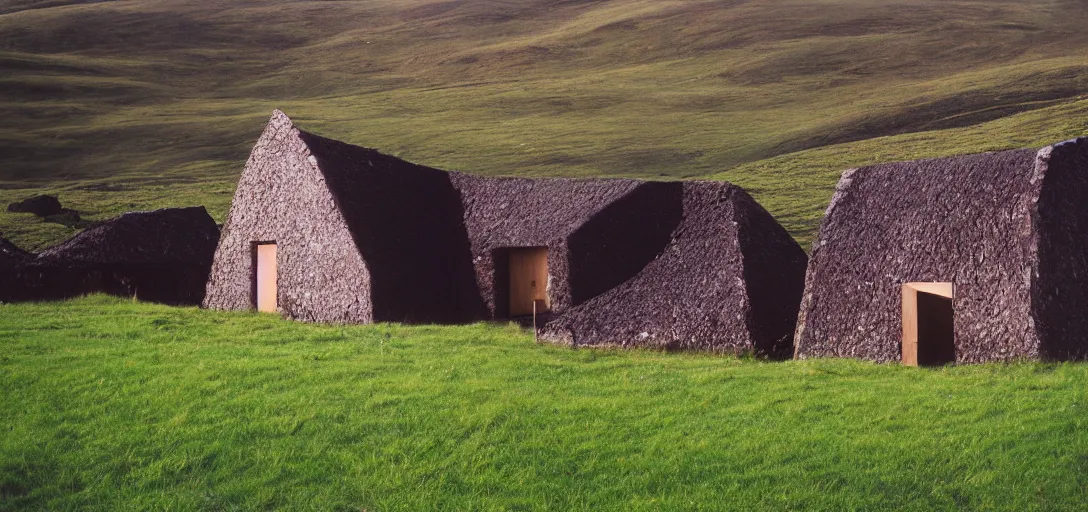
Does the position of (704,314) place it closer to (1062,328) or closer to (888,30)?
(1062,328)

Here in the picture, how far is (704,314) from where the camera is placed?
19.8 m

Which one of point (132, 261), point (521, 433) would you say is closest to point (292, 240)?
point (132, 261)

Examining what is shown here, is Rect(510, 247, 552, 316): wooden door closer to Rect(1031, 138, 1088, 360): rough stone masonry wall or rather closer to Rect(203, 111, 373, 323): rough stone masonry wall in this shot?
Rect(203, 111, 373, 323): rough stone masonry wall

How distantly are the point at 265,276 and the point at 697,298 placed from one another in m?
10.8

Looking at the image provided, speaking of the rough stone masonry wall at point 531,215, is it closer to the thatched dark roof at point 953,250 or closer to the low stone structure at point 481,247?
the low stone structure at point 481,247

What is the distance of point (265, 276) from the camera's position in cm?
2594

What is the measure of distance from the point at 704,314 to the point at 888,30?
259 ft

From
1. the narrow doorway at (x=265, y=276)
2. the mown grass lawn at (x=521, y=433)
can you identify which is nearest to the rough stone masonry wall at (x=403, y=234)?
the narrow doorway at (x=265, y=276)

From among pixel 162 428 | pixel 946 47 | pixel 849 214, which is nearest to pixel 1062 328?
→ pixel 849 214

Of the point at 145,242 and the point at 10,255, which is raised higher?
the point at 145,242

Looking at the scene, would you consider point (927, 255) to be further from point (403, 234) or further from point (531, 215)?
point (403, 234)

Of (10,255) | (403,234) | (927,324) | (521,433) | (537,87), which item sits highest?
(537,87)

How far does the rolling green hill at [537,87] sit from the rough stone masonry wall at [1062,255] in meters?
20.7

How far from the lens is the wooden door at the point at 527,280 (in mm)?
24938
